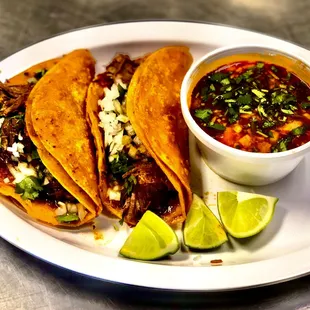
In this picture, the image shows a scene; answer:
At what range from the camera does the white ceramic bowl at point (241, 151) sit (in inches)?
88.3

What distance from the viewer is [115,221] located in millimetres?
2377

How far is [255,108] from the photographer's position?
7.81 ft

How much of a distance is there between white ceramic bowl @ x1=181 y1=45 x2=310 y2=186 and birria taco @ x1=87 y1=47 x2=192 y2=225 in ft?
0.43

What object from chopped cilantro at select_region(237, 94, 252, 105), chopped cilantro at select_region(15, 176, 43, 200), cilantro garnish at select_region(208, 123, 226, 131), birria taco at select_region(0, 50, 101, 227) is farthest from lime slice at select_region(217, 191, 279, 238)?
chopped cilantro at select_region(15, 176, 43, 200)

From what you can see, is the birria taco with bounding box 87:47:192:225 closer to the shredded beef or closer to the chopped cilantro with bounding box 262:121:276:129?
the shredded beef

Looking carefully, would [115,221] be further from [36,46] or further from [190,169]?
[36,46]

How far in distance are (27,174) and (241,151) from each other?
0.93 meters

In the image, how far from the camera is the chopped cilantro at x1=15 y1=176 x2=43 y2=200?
2291 millimetres

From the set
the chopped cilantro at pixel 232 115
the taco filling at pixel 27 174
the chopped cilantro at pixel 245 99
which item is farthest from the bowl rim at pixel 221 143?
→ the taco filling at pixel 27 174

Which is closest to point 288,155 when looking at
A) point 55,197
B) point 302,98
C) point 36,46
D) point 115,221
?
point 302,98

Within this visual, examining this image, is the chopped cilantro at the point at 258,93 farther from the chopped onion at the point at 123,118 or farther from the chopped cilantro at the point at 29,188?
the chopped cilantro at the point at 29,188

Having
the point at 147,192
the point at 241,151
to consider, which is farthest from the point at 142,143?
the point at 241,151

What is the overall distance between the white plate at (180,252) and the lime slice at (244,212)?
0.10 metres

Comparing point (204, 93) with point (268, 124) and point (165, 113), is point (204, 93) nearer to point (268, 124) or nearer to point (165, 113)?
point (165, 113)
